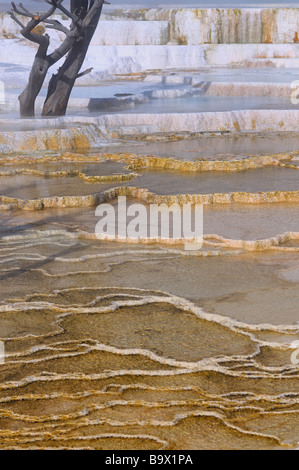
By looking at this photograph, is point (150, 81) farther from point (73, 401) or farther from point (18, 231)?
point (73, 401)

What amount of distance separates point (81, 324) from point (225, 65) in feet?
58.6

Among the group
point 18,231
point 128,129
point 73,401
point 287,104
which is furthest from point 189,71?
point 73,401

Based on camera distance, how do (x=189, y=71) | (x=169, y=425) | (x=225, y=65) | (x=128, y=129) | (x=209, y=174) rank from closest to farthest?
1. (x=169, y=425)
2. (x=209, y=174)
3. (x=128, y=129)
4. (x=189, y=71)
5. (x=225, y=65)

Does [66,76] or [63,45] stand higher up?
[63,45]

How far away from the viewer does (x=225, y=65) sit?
2100 centimetres

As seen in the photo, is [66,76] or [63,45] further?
[66,76]

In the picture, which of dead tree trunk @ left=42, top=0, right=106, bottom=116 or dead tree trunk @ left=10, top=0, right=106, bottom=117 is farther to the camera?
dead tree trunk @ left=42, top=0, right=106, bottom=116

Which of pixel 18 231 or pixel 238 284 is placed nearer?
pixel 238 284

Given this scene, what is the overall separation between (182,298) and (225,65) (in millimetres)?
17462

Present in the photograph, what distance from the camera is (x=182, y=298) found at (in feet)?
14.4

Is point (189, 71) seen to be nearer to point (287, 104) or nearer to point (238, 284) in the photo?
point (287, 104)

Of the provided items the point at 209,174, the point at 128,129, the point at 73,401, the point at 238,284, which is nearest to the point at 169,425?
the point at 73,401

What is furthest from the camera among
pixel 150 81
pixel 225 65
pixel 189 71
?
pixel 225 65

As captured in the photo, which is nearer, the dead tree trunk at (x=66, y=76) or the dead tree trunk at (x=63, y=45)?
the dead tree trunk at (x=63, y=45)
